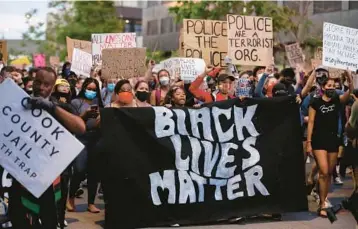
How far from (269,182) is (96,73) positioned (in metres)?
5.34

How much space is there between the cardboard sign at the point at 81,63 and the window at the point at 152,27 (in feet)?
148

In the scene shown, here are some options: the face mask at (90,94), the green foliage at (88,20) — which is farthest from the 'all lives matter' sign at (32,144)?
the green foliage at (88,20)

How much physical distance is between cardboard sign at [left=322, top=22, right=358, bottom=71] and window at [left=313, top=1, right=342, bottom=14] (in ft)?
90.4

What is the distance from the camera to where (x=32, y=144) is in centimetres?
473

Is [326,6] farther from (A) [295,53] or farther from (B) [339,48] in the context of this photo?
(B) [339,48]

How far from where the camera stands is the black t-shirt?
807 cm

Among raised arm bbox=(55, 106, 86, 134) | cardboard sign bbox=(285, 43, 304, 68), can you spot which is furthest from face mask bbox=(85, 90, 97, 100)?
cardboard sign bbox=(285, 43, 304, 68)

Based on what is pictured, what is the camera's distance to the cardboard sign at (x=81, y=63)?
12.3 meters

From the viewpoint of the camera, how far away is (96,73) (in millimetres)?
12289

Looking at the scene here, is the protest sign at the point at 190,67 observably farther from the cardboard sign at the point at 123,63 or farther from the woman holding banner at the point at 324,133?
the woman holding banner at the point at 324,133

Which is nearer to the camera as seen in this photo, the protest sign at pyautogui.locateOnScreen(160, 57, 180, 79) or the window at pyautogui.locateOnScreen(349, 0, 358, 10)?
the protest sign at pyautogui.locateOnScreen(160, 57, 180, 79)

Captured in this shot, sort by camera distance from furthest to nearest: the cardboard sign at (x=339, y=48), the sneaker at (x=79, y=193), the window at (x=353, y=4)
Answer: the window at (x=353, y=4), the sneaker at (x=79, y=193), the cardboard sign at (x=339, y=48)

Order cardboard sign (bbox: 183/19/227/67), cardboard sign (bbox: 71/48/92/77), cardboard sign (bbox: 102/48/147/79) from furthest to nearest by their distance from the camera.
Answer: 1. cardboard sign (bbox: 71/48/92/77)
2. cardboard sign (bbox: 183/19/227/67)
3. cardboard sign (bbox: 102/48/147/79)

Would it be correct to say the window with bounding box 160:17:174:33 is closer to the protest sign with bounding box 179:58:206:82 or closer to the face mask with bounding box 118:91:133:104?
the protest sign with bounding box 179:58:206:82
